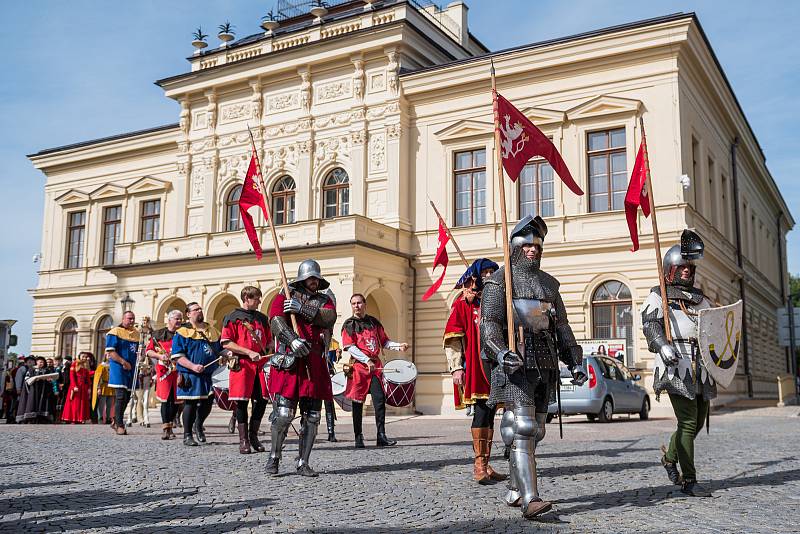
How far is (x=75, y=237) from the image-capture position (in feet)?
118

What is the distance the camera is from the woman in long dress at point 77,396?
1889 cm

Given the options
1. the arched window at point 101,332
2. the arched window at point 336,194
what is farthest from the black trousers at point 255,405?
the arched window at point 101,332

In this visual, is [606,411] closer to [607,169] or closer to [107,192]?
[607,169]

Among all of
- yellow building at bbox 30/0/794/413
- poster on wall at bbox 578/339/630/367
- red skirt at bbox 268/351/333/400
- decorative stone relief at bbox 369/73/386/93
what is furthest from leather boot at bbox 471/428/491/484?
decorative stone relief at bbox 369/73/386/93

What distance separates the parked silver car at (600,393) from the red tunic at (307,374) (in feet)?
32.5

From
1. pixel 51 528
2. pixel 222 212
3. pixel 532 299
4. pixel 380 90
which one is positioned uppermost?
pixel 380 90

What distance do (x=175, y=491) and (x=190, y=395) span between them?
4824mm

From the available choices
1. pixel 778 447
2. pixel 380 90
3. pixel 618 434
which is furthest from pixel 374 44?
pixel 778 447

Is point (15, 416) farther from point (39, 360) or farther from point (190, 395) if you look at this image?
point (190, 395)

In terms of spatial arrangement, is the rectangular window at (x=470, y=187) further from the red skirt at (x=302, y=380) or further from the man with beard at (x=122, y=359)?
the red skirt at (x=302, y=380)

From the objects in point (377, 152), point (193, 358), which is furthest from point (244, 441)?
point (377, 152)

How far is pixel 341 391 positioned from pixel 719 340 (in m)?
6.49

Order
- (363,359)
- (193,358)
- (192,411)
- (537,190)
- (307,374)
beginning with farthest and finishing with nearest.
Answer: (537,190), (193,358), (192,411), (363,359), (307,374)

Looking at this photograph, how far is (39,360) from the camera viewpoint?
1989cm
